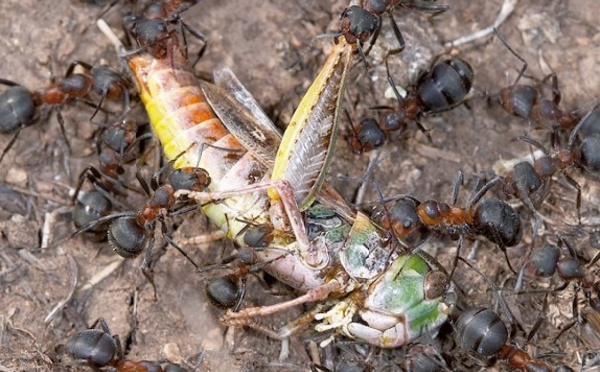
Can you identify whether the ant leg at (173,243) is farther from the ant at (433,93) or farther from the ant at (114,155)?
the ant at (433,93)

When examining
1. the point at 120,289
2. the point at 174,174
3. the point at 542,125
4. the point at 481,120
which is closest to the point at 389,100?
the point at 481,120

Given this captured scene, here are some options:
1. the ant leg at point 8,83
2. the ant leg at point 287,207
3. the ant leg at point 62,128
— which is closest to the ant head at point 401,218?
the ant leg at point 287,207

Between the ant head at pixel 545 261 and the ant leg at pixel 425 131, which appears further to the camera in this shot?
the ant leg at pixel 425 131

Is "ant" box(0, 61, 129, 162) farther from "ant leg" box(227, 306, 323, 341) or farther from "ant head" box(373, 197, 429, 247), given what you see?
"ant head" box(373, 197, 429, 247)

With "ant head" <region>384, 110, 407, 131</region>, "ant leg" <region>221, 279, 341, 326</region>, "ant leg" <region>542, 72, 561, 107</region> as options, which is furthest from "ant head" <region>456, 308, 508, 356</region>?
"ant leg" <region>542, 72, 561, 107</region>

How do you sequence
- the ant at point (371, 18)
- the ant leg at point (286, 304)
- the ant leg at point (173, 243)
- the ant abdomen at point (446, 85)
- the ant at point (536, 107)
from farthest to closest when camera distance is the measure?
the ant at point (536, 107), the ant abdomen at point (446, 85), the ant at point (371, 18), the ant leg at point (173, 243), the ant leg at point (286, 304)

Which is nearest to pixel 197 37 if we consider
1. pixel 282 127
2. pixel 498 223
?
pixel 282 127
